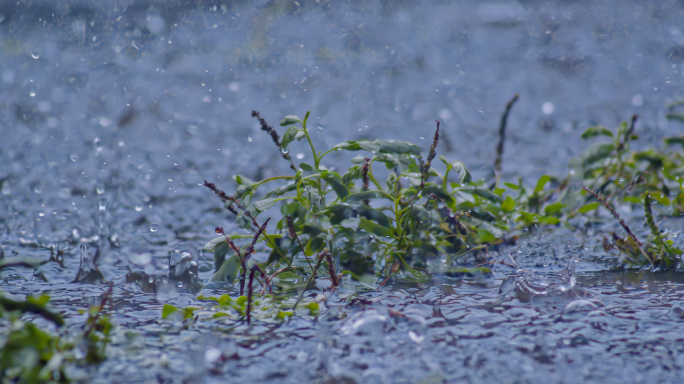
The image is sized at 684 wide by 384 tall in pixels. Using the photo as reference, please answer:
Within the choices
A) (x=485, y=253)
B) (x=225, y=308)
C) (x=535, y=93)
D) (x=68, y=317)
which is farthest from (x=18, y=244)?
(x=535, y=93)

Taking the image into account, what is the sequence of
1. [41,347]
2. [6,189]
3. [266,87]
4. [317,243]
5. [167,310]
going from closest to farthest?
[41,347] < [167,310] < [317,243] < [6,189] < [266,87]

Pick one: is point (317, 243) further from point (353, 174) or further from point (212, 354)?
point (212, 354)

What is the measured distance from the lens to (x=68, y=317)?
69 cm

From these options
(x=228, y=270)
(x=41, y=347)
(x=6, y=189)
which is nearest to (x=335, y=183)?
(x=228, y=270)

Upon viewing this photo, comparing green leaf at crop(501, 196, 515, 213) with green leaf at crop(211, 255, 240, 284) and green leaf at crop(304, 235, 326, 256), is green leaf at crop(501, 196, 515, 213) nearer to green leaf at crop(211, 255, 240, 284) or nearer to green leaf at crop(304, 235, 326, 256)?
green leaf at crop(304, 235, 326, 256)

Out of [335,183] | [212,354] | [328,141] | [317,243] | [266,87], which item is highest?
[266,87]

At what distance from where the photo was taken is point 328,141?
2.06m

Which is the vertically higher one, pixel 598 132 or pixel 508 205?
pixel 598 132

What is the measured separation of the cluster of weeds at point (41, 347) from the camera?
448 mm

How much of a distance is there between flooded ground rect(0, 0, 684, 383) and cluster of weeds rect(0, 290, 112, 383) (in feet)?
0.11

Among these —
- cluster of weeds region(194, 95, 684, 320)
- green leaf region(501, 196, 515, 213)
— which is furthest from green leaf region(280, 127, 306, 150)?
green leaf region(501, 196, 515, 213)

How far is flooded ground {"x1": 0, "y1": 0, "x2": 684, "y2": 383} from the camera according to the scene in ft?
1.94

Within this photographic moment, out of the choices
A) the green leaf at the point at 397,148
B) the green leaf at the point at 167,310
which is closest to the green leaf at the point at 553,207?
the green leaf at the point at 397,148

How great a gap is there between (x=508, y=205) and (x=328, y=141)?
3.38 feet
